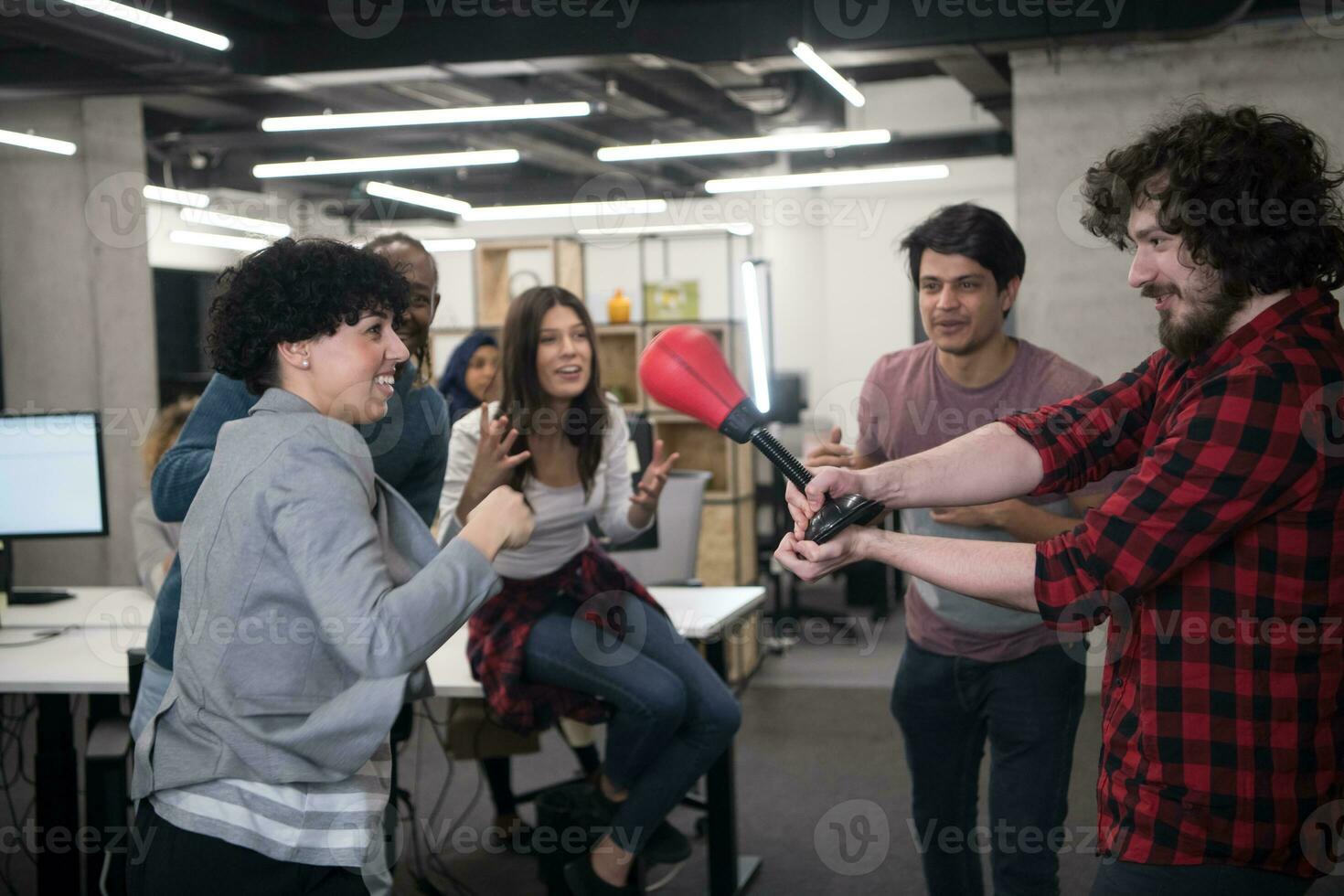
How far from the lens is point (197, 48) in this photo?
635 centimetres

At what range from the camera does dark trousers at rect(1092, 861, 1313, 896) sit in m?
1.37

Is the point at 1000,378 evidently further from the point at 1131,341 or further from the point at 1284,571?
the point at 1131,341

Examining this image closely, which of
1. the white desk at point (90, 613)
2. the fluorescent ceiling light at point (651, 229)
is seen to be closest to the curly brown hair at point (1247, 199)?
the white desk at point (90, 613)

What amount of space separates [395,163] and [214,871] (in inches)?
304

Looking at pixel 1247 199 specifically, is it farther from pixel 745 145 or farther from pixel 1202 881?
pixel 745 145

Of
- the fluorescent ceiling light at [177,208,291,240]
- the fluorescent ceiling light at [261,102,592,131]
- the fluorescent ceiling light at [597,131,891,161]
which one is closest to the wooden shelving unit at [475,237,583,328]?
the fluorescent ceiling light at [261,102,592,131]

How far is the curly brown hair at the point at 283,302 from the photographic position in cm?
174

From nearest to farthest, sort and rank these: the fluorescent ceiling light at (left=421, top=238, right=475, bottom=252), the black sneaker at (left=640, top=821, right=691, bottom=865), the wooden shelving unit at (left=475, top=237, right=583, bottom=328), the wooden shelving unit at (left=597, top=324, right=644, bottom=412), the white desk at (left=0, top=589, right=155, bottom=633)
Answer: the black sneaker at (left=640, top=821, right=691, bottom=865)
the white desk at (left=0, top=589, right=155, bottom=633)
the wooden shelving unit at (left=475, top=237, right=583, bottom=328)
the wooden shelving unit at (left=597, top=324, right=644, bottom=412)
the fluorescent ceiling light at (left=421, top=238, right=475, bottom=252)

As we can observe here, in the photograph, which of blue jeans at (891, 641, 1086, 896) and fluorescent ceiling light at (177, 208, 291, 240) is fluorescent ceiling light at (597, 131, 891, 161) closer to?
fluorescent ceiling light at (177, 208, 291, 240)

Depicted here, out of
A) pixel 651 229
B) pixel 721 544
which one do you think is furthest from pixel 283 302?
pixel 651 229

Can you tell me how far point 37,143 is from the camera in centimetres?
654

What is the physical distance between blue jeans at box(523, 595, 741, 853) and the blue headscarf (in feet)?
4.03

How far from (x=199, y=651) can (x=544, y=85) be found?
7.51 m

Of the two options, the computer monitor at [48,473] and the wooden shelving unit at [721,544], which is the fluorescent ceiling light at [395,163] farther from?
the computer monitor at [48,473]
